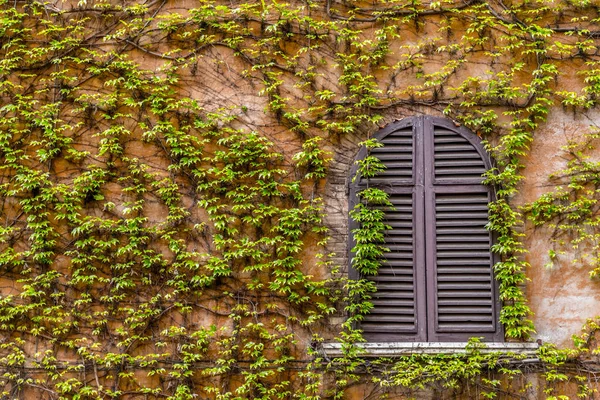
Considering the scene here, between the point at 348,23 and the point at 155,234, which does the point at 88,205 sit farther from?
the point at 348,23

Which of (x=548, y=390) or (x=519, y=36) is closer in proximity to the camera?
(x=548, y=390)

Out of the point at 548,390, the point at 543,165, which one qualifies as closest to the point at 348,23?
the point at 543,165

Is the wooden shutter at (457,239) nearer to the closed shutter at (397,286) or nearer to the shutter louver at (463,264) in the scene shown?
the shutter louver at (463,264)

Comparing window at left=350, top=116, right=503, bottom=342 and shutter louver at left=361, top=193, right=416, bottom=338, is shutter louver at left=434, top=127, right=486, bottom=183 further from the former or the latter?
shutter louver at left=361, top=193, right=416, bottom=338

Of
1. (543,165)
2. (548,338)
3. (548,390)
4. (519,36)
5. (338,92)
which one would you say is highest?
(519,36)

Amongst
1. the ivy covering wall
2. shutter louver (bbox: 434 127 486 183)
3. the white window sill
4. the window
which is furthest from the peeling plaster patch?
shutter louver (bbox: 434 127 486 183)
